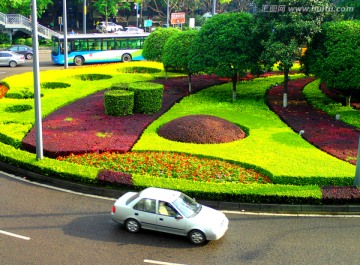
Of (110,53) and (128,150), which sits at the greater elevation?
(110,53)

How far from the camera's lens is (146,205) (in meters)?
12.7

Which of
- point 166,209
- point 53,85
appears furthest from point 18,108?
point 166,209

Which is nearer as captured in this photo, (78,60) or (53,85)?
(53,85)

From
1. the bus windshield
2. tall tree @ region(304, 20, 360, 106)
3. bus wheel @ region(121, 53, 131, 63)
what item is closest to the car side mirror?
tall tree @ region(304, 20, 360, 106)

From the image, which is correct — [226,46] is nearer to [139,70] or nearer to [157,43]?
[157,43]

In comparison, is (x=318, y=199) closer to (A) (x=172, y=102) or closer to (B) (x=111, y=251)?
(B) (x=111, y=251)

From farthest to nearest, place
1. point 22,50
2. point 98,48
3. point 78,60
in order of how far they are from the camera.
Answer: point 22,50 → point 98,48 → point 78,60

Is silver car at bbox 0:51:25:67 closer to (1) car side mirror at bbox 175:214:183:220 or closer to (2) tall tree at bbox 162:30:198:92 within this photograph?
(2) tall tree at bbox 162:30:198:92

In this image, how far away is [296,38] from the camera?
25156mm

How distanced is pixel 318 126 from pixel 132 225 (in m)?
12.5

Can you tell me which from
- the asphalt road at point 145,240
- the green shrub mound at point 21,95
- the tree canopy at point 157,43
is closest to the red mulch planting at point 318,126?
the asphalt road at point 145,240

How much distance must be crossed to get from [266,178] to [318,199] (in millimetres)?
2176

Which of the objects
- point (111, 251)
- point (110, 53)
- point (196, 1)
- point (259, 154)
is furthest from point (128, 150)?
point (196, 1)

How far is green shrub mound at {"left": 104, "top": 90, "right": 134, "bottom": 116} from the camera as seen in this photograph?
23047 mm
